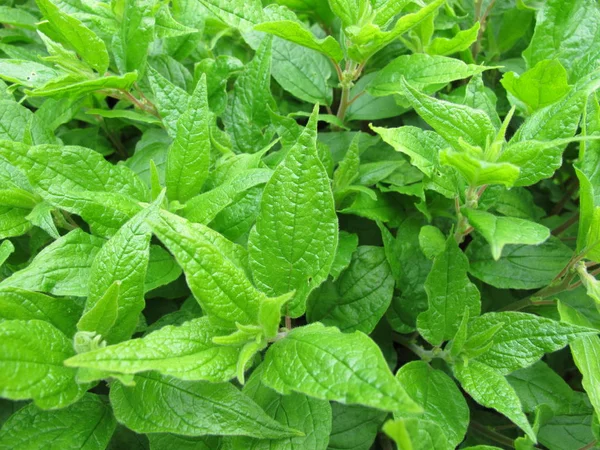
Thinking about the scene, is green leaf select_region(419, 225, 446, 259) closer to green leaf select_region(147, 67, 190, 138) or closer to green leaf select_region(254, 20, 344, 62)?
green leaf select_region(254, 20, 344, 62)

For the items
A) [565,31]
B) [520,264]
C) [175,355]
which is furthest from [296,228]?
[565,31]

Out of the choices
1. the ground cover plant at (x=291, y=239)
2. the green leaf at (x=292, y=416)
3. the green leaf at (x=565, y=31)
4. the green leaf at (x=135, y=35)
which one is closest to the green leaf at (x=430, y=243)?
the ground cover plant at (x=291, y=239)

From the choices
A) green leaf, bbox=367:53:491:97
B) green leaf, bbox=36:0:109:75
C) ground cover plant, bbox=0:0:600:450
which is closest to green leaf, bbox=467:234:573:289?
ground cover plant, bbox=0:0:600:450

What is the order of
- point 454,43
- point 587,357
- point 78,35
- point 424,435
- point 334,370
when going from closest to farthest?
point 334,370 < point 424,435 < point 587,357 < point 78,35 < point 454,43

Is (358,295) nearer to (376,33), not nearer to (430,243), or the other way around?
(430,243)

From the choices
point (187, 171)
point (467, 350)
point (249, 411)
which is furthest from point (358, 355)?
point (187, 171)

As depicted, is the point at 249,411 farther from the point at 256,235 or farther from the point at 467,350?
the point at 467,350

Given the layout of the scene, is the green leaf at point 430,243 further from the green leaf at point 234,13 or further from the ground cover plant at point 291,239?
the green leaf at point 234,13
